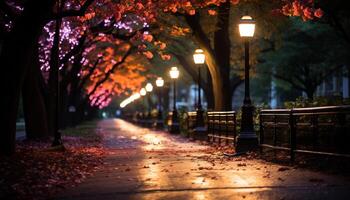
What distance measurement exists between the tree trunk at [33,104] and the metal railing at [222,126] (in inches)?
282

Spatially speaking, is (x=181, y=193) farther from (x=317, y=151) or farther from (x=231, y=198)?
(x=317, y=151)

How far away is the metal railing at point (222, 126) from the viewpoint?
21.8 metres

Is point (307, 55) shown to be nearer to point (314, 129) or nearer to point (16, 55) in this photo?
point (314, 129)

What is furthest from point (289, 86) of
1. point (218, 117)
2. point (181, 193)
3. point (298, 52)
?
point (181, 193)

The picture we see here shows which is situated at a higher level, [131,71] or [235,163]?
[131,71]

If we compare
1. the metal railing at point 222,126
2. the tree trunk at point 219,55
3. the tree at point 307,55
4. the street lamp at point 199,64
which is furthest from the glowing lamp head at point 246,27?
the tree at point 307,55

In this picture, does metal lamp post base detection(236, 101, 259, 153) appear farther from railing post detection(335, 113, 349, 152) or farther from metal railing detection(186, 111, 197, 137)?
metal railing detection(186, 111, 197, 137)

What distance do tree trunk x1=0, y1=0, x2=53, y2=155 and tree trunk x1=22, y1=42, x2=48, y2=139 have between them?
28.8 ft

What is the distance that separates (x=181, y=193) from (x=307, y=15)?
12.5 m

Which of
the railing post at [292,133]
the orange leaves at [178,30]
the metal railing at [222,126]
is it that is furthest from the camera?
the orange leaves at [178,30]

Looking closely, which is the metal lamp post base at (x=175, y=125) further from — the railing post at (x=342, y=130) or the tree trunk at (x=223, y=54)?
the railing post at (x=342, y=130)

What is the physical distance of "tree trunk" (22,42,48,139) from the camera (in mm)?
24984

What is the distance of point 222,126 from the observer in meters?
23.8

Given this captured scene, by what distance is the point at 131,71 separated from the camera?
62.1 m
